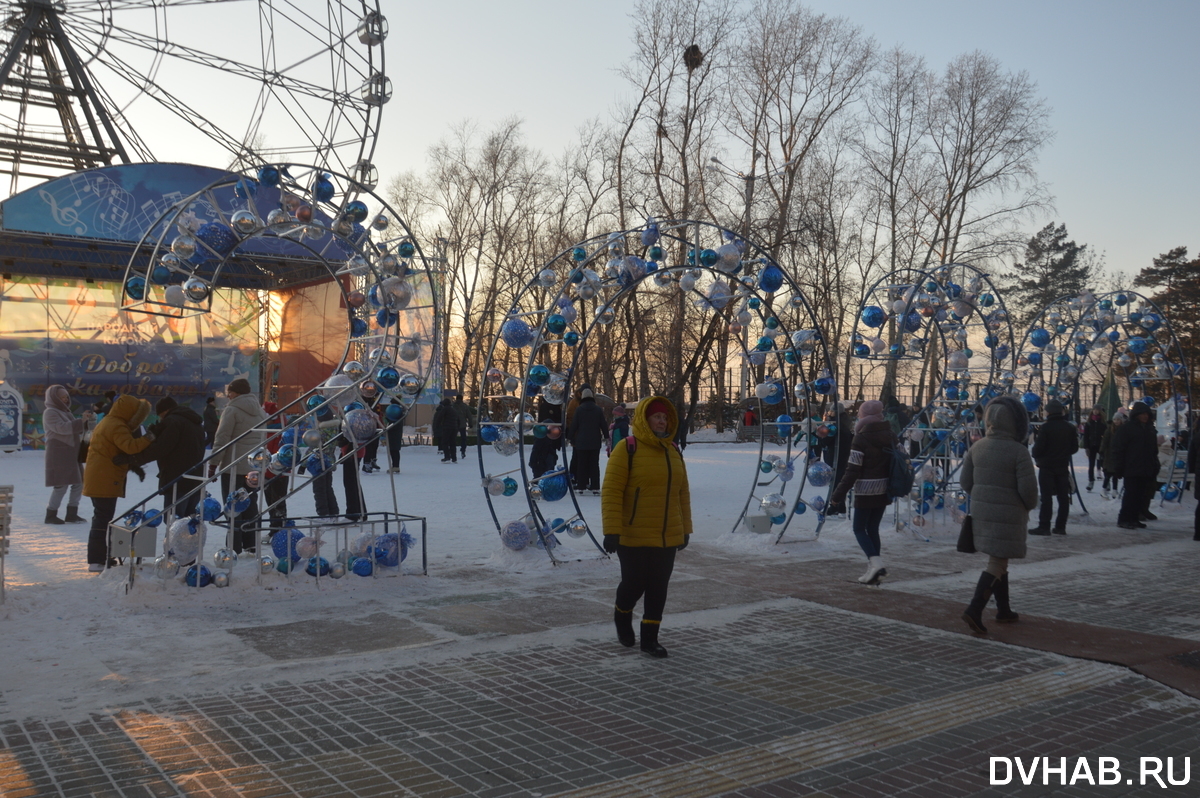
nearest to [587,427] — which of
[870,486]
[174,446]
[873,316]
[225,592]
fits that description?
[873,316]

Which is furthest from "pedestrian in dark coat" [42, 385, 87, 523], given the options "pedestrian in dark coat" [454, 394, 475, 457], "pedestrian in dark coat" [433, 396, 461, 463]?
"pedestrian in dark coat" [454, 394, 475, 457]

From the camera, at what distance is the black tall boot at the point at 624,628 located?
6176 millimetres

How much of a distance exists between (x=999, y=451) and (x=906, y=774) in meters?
3.23

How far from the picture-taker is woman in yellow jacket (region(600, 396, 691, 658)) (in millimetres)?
5938

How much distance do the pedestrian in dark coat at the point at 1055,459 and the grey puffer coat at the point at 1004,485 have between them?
5.74 meters

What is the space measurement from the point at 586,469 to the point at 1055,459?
733 cm

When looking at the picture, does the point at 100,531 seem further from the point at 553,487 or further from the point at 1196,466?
the point at 1196,466

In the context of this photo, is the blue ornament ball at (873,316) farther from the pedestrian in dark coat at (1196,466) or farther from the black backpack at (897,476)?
the pedestrian in dark coat at (1196,466)

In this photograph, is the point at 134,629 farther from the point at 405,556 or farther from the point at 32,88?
the point at 32,88

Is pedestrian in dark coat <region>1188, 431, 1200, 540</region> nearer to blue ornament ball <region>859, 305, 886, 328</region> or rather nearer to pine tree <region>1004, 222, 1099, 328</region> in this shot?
blue ornament ball <region>859, 305, 886, 328</region>

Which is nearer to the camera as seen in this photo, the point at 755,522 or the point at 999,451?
the point at 999,451

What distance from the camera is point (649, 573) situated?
5.99m

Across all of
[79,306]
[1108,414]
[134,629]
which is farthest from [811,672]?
[79,306]

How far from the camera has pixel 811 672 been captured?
5.72 meters
